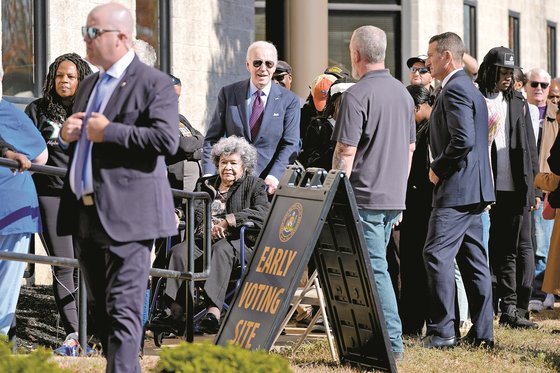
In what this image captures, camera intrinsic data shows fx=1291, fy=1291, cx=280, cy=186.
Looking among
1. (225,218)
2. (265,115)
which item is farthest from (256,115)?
(225,218)

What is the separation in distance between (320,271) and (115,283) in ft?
7.89

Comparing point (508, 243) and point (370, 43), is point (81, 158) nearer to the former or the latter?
point (370, 43)

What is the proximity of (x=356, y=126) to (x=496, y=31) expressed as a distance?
A: 16.2 meters

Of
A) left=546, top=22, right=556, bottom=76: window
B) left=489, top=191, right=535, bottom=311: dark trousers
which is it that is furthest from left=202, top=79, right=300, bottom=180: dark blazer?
left=546, top=22, right=556, bottom=76: window

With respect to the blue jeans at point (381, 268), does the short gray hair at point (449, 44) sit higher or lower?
higher

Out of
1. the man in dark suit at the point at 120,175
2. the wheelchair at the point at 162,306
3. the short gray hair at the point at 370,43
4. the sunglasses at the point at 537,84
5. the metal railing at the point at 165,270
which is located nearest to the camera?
the man in dark suit at the point at 120,175

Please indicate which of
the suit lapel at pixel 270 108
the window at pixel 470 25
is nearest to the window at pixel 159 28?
the suit lapel at pixel 270 108

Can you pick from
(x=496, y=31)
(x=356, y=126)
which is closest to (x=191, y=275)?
(x=356, y=126)

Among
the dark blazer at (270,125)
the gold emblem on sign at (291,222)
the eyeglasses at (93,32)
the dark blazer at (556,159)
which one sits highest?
the eyeglasses at (93,32)

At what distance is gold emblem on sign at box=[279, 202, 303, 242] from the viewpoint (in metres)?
8.08

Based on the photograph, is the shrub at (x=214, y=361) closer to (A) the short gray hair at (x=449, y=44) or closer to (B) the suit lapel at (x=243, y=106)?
(A) the short gray hair at (x=449, y=44)

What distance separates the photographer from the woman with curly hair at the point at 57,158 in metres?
9.30

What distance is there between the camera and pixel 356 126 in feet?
27.6

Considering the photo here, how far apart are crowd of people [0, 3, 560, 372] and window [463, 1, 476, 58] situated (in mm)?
10169
